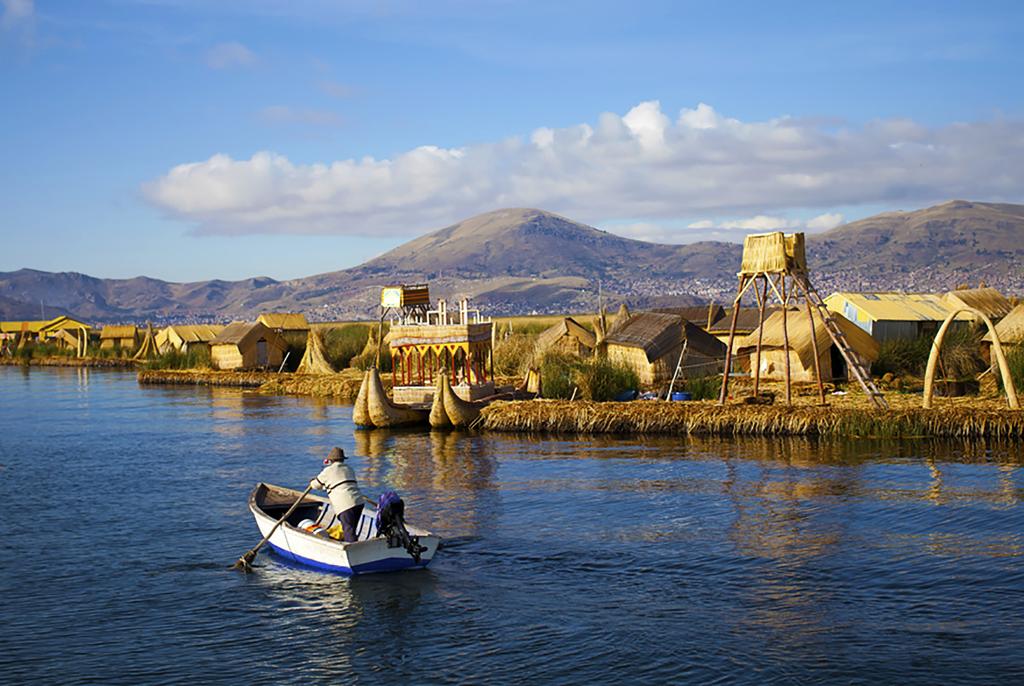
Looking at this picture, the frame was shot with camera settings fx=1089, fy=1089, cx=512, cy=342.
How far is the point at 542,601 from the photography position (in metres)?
13.4

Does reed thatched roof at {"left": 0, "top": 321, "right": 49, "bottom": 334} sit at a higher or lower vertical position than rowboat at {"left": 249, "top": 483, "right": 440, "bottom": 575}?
higher

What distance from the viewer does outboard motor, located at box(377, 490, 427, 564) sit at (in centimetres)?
1398

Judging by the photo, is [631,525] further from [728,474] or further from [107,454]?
[107,454]

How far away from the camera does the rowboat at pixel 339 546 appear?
564 inches

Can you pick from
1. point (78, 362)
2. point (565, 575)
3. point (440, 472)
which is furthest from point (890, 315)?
point (78, 362)

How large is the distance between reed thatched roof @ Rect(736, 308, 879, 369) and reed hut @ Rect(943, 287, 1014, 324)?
568 centimetres

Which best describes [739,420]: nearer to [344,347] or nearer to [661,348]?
[661,348]

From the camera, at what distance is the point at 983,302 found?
39.2 meters

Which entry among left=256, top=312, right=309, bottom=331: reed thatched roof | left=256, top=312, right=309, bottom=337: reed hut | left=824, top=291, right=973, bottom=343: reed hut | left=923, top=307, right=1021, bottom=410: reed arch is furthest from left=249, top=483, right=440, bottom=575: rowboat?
left=256, top=312, right=309, bottom=331: reed thatched roof

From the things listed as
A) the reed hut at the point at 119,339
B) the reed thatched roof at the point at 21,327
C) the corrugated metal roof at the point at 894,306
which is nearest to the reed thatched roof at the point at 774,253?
the corrugated metal roof at the point at 894,306

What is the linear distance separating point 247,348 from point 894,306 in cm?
3257

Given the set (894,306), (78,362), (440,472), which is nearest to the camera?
(440,472)

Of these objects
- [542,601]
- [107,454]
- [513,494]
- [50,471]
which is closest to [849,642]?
[542,601]

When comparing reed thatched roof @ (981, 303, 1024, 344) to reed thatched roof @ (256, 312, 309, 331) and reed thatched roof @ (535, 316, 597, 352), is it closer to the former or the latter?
reed thatched roof @ (535, 316, 597, 352)
